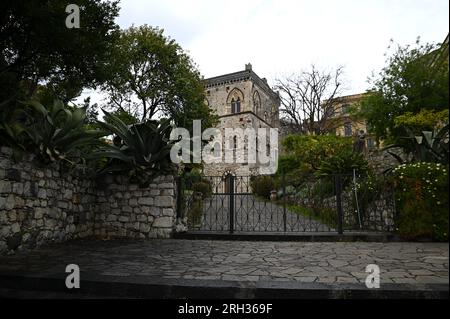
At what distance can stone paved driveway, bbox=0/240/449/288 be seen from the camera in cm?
363

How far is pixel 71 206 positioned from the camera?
6598 mm

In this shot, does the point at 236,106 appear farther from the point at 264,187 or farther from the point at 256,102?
the point at 264,187

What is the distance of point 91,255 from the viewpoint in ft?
16.3

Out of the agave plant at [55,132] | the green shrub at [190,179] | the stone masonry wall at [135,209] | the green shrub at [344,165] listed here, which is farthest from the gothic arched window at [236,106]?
the agave plant at [55,132]

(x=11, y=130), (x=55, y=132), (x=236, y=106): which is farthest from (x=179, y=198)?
(x=236, y=106)

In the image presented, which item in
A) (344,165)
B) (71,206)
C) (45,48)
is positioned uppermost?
(45,48)

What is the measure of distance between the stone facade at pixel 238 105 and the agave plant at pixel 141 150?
22.0 m

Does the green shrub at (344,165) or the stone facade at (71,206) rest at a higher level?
the green shrub at (344,165)

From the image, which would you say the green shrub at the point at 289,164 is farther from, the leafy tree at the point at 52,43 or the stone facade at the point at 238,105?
the leafy tree at the point at 52,43

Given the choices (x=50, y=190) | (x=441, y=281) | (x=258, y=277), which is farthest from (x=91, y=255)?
(x=441, y=281)

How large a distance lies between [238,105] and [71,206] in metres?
25.6

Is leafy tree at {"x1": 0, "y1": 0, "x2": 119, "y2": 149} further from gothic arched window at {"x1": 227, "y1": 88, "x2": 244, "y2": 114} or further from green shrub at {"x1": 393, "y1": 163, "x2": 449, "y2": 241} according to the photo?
gothic arched window at {"x1": 227, "y1": 88, "x2": 244, "y2": 114}

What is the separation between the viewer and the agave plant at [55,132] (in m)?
5.34
